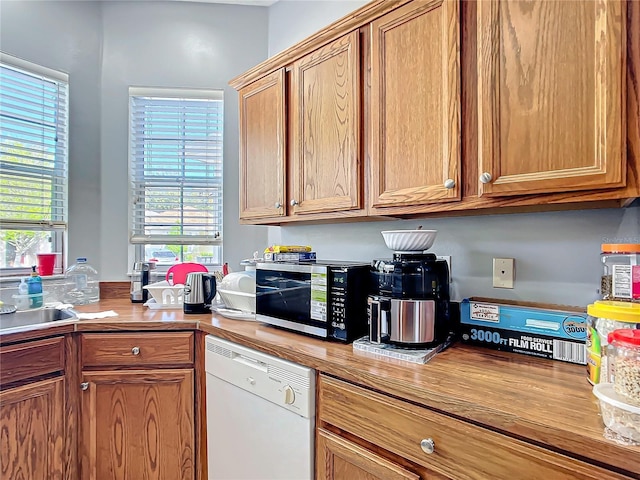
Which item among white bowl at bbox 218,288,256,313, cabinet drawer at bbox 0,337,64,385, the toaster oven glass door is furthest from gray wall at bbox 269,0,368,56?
cabinet drawer at bbox 0,337,64,385

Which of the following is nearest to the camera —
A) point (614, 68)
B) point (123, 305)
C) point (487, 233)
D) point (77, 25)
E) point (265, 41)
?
point (614, 68)

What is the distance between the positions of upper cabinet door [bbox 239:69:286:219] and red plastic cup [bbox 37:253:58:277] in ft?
3.65

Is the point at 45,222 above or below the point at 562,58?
below

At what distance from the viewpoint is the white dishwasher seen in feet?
3.98

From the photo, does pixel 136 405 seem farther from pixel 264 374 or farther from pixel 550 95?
pixel 550 95

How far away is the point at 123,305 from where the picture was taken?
82.5 inches

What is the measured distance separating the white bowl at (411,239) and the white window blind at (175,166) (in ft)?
4.77

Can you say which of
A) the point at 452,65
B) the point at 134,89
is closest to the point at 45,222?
the point at 134,89

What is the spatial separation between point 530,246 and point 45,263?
240cm

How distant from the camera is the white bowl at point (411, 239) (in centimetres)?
124

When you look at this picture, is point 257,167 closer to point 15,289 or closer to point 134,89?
point 134,89

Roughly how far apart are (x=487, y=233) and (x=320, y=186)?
0.70 metres

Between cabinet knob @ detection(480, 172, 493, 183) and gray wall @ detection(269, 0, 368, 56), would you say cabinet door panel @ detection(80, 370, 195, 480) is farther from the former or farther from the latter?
gray wall @ detection(269, 0, 368, 56)

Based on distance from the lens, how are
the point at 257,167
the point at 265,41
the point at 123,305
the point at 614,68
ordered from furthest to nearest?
the point at 265,41 → the point at 123,305 → the point at 257,167 → the point at 614,68
